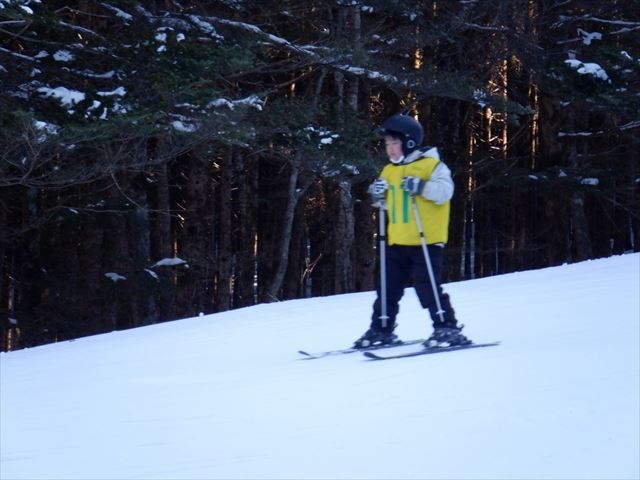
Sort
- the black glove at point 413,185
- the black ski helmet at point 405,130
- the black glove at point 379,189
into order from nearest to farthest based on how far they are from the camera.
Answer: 1. the black glove at point 413,185
2. the black ski helmet at point 405,130
3. the black glove at point 379,189

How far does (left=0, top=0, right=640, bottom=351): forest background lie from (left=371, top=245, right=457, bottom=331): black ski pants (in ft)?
20.1

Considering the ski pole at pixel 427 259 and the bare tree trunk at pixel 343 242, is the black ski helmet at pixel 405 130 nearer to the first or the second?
the ski pole at pixel 427 259

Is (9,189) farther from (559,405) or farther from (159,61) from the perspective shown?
(559,405)

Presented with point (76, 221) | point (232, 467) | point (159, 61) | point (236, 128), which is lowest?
point (232, 467)

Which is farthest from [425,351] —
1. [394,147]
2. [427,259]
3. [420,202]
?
[394,147]

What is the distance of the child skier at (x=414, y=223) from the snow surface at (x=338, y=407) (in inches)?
16.7

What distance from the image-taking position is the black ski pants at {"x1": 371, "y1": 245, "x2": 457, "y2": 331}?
7359mm

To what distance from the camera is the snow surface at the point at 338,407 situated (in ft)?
15.4

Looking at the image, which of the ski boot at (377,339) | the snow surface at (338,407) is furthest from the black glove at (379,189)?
the snow surface at (338,407)

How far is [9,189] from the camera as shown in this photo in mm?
17281

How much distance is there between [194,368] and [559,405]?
10.2 feet

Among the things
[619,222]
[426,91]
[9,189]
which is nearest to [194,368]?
[9,189]

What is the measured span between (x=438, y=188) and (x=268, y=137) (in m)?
10.0

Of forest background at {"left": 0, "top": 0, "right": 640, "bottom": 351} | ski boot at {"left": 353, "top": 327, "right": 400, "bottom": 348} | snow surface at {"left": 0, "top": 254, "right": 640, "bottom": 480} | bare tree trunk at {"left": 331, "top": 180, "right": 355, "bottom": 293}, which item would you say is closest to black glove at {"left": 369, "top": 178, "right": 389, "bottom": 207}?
ski boot at {"left": 353, "top": 327, "right": 400, "bottom": 348}
